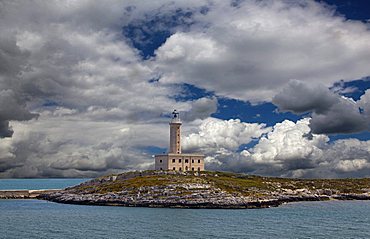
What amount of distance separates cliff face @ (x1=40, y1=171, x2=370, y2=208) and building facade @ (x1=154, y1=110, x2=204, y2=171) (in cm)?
713

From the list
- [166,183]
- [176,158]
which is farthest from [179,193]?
[176,158]

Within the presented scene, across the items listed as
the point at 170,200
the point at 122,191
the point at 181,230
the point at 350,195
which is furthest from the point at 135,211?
the point at 350,195

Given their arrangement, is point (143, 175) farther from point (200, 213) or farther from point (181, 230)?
point (181, 230)

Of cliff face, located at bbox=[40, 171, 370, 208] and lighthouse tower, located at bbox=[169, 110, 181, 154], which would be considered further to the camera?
lighthouse tower, located at bbox=[169, 110, 181, 154]

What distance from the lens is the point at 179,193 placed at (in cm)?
14250

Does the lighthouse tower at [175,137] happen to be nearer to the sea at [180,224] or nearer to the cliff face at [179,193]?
the cliff face at [179,193]

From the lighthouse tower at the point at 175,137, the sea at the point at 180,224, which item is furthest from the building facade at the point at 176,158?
the sea at the point at 180,224

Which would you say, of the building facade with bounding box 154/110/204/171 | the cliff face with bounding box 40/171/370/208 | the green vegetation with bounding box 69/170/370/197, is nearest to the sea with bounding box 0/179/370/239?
the cliff face with bounding box 40/171/370/208

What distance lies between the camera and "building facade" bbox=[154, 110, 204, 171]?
7264 inches

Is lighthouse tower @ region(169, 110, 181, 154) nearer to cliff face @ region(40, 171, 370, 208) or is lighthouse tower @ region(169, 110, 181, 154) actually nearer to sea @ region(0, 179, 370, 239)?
cliff face @ region(40, 171, 370, 208)

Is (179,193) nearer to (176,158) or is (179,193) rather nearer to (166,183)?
(166,183)

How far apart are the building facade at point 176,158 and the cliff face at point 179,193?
7.13 m

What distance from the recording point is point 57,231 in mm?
85750

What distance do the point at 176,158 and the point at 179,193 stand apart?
144ft
